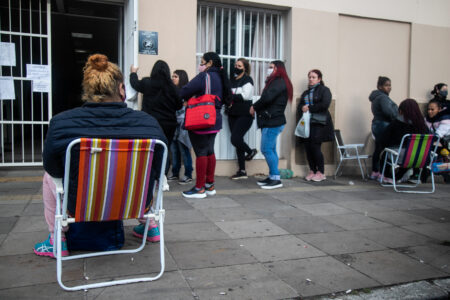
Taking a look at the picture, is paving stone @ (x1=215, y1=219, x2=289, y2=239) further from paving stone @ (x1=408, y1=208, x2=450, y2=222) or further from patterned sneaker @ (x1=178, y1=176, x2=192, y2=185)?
patterned sneaker @ (x1=178, y1=176, x2=192, y2=185)

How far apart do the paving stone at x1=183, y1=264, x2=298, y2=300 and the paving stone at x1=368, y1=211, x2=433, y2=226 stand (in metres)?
2.22

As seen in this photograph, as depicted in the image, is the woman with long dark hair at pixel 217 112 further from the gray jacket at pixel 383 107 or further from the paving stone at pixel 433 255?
the gray jacket at pixel 383 107

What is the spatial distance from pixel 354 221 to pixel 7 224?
360 cm

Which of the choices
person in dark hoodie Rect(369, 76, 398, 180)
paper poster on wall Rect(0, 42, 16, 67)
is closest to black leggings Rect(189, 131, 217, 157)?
paper poster on wall Rect(0, 42, 16, 67)

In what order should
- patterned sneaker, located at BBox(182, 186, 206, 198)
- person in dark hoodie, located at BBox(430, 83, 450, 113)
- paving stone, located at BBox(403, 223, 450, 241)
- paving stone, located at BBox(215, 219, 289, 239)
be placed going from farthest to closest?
person in dark hoodie, located at BBox(430, 83, 450, 113) → patterned sneaker, located at BBox(182, 186, 206, 198) → paving stone, located at BBox(403, 223, 450, 241) → paving stone, located at BBox(215, 219, 289, 239)

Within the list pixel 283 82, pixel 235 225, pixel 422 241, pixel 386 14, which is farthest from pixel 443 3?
pixel 235 225

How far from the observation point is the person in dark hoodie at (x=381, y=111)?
23.6ft

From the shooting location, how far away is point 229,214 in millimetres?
4691

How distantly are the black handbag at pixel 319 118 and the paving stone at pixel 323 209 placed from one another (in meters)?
1.94

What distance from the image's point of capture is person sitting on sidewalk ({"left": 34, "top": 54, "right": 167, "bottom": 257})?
105 inches

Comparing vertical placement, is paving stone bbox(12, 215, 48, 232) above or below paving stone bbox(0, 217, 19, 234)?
below

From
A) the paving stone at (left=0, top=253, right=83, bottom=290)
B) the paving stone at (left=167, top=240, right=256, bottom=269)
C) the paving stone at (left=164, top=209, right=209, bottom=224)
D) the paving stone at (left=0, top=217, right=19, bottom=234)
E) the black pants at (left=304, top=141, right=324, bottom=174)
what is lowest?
the paving stone at (left=167, top=240, right=256, bottom=269)

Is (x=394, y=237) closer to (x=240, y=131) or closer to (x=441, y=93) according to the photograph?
(x=240, y=131)

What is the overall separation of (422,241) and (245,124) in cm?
347
